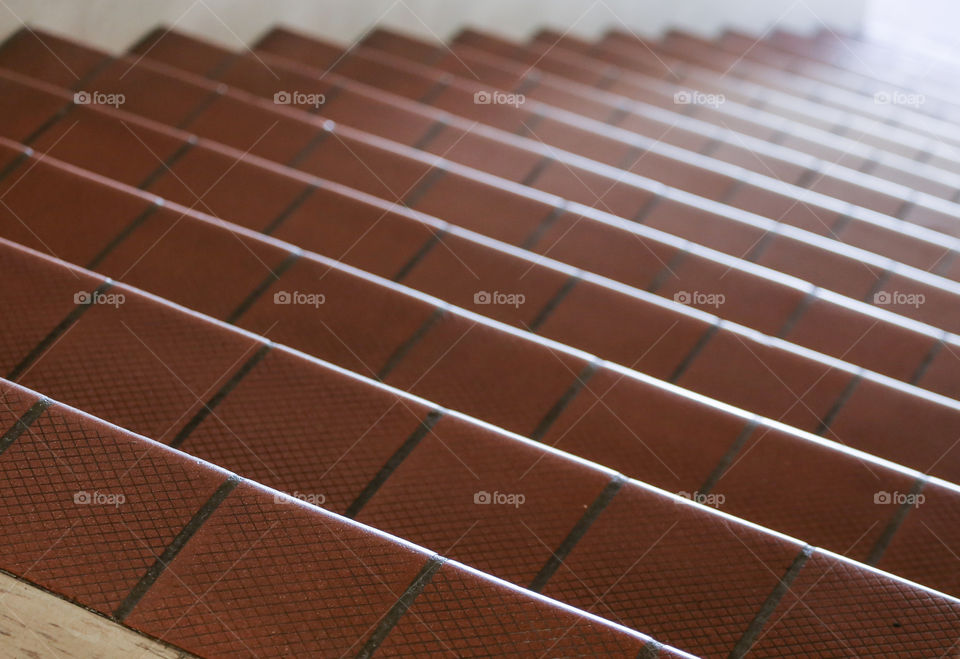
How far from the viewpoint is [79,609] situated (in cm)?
87

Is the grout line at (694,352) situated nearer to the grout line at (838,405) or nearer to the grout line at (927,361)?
the grout line at (838,405)

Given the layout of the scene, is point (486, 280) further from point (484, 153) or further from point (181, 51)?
point (181, 51)

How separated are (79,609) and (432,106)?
2838 mm

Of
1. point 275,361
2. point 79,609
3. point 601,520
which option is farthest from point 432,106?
point 79,609

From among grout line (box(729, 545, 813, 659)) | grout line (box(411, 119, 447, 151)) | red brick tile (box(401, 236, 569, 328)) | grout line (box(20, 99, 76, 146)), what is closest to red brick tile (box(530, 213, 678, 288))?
red brick tile (box(401, 236, 569, 328))

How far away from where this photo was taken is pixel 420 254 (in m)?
1.99

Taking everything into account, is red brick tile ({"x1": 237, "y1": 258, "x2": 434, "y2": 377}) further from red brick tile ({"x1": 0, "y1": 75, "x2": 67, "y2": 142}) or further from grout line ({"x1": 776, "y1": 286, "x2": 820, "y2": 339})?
red brick tile ({"x1": 0, "y1": 75, "x2": 67, "y2": 142})

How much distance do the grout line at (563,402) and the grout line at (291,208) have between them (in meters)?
0.88

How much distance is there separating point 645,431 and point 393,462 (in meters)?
0.44

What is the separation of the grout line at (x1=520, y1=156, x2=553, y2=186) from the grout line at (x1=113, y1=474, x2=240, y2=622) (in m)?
1.81

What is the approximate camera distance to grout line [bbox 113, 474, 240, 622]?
882mm

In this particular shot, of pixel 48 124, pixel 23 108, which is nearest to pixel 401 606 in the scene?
pixel 48 124

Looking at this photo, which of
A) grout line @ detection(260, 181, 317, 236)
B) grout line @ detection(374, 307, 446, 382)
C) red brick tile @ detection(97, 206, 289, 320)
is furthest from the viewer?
grout line @ detection(260, 181, 317, 236)

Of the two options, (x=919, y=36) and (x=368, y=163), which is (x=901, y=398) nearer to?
(x=368, y=163)
